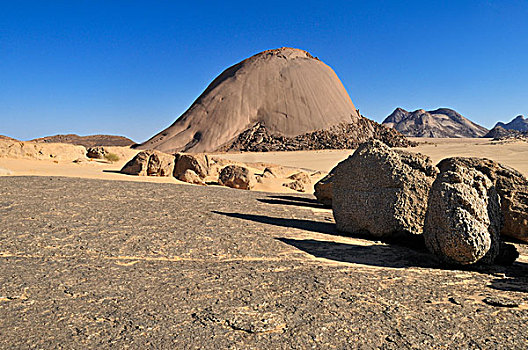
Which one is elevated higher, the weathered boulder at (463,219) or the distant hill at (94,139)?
the distant hill at (94,139)

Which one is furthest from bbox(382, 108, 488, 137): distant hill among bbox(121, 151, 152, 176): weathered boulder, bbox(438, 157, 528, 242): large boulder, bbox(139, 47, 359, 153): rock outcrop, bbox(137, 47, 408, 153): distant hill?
bbox(438, 157, 528, 242): large boulder

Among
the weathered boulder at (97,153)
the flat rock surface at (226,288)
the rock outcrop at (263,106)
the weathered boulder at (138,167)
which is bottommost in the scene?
the flat rock surface at (226,288)

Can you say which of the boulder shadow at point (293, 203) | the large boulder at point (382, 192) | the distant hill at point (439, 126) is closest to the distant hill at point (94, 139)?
the boulder shadow at point (293, 203)

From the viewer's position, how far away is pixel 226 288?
3180mm

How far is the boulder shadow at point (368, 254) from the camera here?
4.18m

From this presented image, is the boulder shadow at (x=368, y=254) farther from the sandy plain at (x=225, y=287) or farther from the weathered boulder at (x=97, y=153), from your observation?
the weathered boulder at (x=97, y=153)

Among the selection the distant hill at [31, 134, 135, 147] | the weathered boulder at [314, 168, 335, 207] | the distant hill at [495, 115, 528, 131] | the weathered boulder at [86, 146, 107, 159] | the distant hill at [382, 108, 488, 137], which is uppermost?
the distant hill at [495, 115, 528, 131]

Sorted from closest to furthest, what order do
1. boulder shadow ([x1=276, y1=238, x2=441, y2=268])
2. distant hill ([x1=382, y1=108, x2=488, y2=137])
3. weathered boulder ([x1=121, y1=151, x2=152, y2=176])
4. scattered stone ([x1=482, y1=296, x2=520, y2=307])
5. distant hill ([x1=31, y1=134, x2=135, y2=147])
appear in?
scattered stone ([x1=482, y1=296, x2=520, y2=307]) → boulder shadow ([x1=276, y1=238, x2=441, y2=268]) → weathered boulder ([x1=121, y1=151, x2=152, y2=176]) → distant hill ([x1=31, y1=134, x2=135, y2=147]) → distant hill ([x1=382, y1=108, x2=488, y2=137])

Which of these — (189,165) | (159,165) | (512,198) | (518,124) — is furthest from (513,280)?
(518,124)

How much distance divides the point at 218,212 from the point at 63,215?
211 centimetres

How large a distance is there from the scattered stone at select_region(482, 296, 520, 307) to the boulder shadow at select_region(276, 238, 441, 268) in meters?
0.95

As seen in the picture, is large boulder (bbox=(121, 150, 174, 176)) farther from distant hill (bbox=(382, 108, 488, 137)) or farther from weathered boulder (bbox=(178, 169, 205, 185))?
distant hill (bbox=(382, 108, 488, 137))

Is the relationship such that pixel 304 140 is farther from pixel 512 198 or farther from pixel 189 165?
pixel 512 198

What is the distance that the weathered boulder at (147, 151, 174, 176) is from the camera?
1103 centimetres
